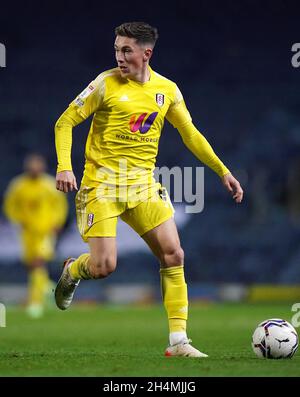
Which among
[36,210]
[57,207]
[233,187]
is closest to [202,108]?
A: [57,207]

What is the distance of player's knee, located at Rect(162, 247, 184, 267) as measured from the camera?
20.7ft

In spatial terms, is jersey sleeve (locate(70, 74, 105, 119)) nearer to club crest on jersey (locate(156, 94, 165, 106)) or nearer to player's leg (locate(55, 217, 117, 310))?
club crest on jersey (locate(156, 94, 165, 106))

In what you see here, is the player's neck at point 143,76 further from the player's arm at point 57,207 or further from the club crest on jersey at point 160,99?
the player's arm at point 57,207

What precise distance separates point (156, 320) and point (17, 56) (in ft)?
26.2

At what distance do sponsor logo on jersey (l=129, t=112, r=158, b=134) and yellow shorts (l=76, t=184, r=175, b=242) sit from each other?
404 mm

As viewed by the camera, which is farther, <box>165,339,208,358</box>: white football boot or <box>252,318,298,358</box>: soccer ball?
<box>165,339,208,358</box>: white football boot

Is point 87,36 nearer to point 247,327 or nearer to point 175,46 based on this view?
point 175,46

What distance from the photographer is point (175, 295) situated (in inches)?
250

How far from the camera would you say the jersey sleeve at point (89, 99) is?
20.4 ft

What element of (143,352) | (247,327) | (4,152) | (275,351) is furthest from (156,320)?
(4,152)

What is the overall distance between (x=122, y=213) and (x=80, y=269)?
0.50 m

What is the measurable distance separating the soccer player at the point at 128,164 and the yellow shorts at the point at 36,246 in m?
7.02

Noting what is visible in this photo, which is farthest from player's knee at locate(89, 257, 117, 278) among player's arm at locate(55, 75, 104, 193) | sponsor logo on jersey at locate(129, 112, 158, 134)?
sponsor logo on jersey at locate(129, 112, 158, 134)

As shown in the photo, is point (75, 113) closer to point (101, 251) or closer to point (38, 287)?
point (101, 251)
